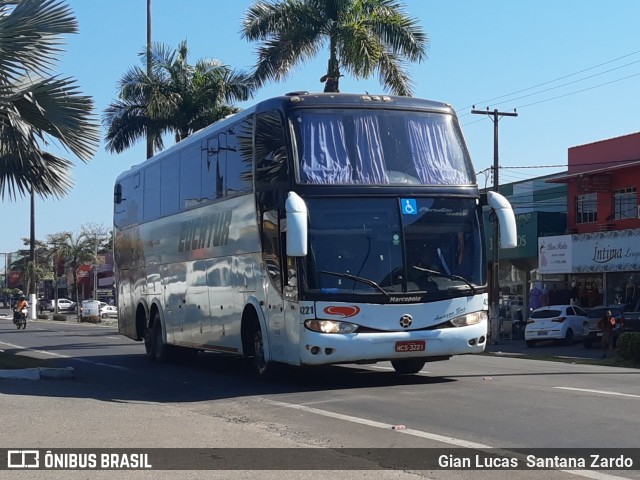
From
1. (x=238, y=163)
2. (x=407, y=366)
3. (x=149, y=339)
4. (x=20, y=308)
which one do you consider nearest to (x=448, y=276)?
(x=407, y=366)

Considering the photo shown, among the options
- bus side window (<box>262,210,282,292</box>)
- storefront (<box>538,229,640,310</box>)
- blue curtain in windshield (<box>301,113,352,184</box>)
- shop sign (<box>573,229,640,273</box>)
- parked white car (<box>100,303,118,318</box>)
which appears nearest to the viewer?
blue curtain in windshield (<box>301,113,352,184</box>)

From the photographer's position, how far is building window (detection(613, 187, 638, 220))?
3919 cm

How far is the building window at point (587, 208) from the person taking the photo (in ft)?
136

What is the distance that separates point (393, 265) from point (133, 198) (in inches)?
435

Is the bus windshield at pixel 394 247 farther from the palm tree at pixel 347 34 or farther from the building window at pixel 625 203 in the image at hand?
the building window at pixel 625 203

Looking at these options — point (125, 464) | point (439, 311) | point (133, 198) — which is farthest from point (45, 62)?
point (125, 464)

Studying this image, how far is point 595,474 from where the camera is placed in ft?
26.7

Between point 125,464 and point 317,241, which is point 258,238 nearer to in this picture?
point 317,241

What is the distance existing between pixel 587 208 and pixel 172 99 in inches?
729

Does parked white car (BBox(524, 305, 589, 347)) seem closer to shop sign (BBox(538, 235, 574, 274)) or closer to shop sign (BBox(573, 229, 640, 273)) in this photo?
→ shop sign (BBox(573, 229, 640, 273))

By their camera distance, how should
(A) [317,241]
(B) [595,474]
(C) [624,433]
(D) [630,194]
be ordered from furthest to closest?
(D) [630,194]
(A) [317,241]
(C) [624,433]
(B) [595,474]

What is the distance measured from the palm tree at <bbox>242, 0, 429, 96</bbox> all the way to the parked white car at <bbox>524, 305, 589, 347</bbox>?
10704 millimetres

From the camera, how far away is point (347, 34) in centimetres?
3036

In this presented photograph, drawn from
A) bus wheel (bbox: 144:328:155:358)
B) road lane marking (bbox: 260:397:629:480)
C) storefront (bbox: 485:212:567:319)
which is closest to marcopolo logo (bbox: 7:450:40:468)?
road lane marking (bbox: 260:397:629:480)
